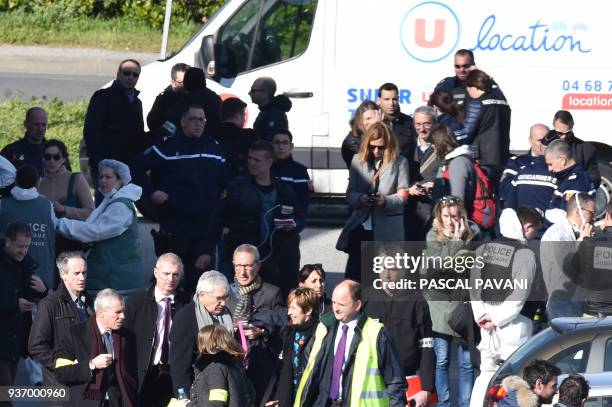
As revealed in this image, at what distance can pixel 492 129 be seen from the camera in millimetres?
12852

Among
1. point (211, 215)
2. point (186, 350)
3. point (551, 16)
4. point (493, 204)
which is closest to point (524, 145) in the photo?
point (551, 16)

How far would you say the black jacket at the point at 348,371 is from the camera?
346 inches

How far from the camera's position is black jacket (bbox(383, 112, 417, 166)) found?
1231cm

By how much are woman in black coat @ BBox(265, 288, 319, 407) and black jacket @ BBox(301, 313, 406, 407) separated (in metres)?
0.24

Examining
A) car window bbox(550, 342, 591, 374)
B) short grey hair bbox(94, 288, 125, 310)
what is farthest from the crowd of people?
car window bbox(550, 342, 591, 374)

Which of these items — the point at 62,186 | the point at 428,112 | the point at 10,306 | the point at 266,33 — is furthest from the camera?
the point at 266,33

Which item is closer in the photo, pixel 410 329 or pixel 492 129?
pixel 410 329

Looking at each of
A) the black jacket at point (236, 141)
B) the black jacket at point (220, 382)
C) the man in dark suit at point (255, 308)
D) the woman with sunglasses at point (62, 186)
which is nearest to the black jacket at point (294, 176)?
the black jacket at point (236, 141)

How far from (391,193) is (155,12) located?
1592 centimetres

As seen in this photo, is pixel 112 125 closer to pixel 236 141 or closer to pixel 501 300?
pixel 236 141

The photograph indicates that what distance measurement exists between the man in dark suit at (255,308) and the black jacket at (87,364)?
0.84m

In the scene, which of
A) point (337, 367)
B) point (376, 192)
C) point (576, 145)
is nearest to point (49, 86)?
point (576, 145)

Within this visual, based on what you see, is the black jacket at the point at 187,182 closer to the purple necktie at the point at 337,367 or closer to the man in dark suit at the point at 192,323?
the man in dark suit at the point at 192,323

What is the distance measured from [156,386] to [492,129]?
4531 mm
